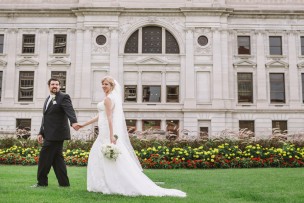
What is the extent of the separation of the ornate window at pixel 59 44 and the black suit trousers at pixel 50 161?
26.1 meters

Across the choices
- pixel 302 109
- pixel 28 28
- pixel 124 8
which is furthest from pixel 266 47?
pixel 28 28

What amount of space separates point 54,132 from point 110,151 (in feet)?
5.18

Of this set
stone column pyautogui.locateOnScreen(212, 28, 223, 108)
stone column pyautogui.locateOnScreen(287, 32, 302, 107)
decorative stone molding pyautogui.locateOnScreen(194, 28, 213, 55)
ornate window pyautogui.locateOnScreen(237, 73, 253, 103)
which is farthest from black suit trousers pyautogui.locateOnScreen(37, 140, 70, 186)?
stone column pyautogui.locateOnScreen(287, 32, 302, 107)

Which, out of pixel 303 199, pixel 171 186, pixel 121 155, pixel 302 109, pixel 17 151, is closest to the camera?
pixel 303 199

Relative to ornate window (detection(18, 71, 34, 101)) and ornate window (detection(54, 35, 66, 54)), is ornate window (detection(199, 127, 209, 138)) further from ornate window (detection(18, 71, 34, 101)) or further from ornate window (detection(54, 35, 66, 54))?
ornate window (detection(18, 71, 34, 101))

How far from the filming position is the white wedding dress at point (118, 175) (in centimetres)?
699

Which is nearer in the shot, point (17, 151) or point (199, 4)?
point (17, 151)

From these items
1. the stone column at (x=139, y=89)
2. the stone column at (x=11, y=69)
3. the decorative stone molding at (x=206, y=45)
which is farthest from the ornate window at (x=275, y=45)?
the stone column at (x=11, y=69)

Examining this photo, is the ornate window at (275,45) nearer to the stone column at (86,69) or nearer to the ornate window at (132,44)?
the ornate window at (132,44)

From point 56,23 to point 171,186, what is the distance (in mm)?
27627

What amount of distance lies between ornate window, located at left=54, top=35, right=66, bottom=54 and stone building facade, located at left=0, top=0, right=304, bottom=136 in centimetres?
10

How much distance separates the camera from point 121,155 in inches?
288

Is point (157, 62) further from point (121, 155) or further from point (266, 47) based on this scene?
point (121, 155)

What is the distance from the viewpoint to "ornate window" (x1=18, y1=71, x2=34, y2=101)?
32125mm
